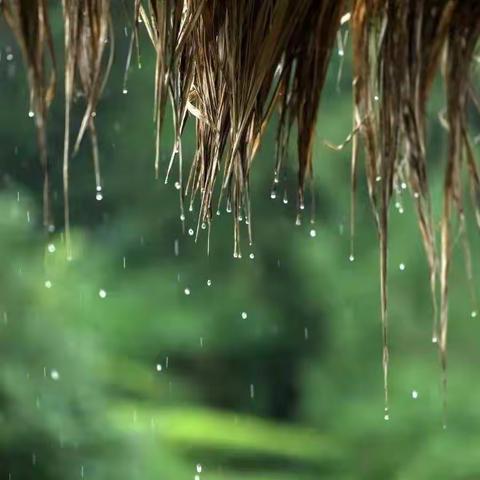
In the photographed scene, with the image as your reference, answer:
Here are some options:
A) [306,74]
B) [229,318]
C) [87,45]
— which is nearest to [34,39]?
[87,45]

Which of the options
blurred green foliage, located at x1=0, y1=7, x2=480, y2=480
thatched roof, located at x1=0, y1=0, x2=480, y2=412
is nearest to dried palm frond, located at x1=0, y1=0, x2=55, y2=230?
thatched roof, located at x1=0, y1=0, x2=480, y2=412

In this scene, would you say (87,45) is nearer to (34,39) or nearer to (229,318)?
(34,39)

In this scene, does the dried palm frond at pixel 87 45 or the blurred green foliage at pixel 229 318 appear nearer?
the dried palm frond at pixel 87 45

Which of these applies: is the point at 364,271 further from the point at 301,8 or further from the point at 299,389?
the point at 301,8

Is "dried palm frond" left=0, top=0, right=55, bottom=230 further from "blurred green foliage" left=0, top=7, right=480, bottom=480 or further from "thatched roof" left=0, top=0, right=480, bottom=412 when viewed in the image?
"blurred green foliage" left=0, top=7, right=480, bottom=480

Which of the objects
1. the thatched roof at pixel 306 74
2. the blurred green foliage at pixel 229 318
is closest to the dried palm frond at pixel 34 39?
the thatched roof at pixel 306 74

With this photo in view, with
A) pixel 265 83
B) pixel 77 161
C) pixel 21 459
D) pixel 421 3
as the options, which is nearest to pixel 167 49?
pixel 265 83

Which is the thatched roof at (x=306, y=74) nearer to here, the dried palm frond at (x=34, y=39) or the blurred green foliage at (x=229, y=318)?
the dried palm frond at (x=34, y=39)
